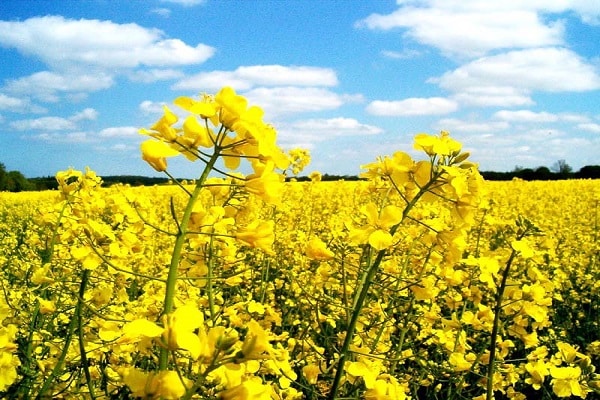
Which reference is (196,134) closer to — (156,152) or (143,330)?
(156,152)

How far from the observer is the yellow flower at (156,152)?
3.98 ft

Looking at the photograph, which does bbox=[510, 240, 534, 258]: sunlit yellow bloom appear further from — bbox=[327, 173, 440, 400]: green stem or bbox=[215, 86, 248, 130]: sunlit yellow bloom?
bbox=[215, 86, 248, 130]: sunlit yellow bloom

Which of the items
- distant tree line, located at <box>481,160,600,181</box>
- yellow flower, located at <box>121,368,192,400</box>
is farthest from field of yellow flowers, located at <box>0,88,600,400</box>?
distant tree line, located at <box>481,160,600,181</box>

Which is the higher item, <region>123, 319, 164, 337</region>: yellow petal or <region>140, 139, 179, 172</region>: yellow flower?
<region>140, 139, 179, 172</region>: yellow flower

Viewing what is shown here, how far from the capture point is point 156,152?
4.00 ft

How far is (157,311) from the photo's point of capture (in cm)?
193

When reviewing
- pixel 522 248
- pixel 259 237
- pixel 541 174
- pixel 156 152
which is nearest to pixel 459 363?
pixel 522 248

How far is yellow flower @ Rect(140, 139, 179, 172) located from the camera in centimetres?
121

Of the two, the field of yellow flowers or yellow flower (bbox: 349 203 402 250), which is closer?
the field of yellow flowers

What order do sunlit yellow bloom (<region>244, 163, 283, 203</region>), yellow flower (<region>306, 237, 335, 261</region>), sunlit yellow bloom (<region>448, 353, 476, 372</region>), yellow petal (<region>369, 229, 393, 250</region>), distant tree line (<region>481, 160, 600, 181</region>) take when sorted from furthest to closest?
distant tree line (<region>481, 160, 600, 181</region>), sunlit yellow bloom (<region>448, 353, 476, 372</region>), yellow flower (<region>306, 237, 335, 261</region>), yellow petal (<region>369, 229, 393, 250</region>), sunlit yellow bloom (<region>244, 163, 283, 203</region>)

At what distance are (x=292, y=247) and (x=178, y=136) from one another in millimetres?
4418

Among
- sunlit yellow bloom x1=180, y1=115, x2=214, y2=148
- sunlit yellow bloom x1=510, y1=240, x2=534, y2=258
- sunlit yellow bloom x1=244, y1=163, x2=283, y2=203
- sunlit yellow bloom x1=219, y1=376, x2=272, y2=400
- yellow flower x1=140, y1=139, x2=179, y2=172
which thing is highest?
sunlit yellow bloom x1=180, y1=115, x2=214, y2=148

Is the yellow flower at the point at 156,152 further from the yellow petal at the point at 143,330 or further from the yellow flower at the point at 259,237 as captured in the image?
the yellow petal at the point at 143,330

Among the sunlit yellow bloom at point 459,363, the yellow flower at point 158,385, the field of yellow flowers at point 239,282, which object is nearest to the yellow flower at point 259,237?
the field of yellow flowers at point 239,282
